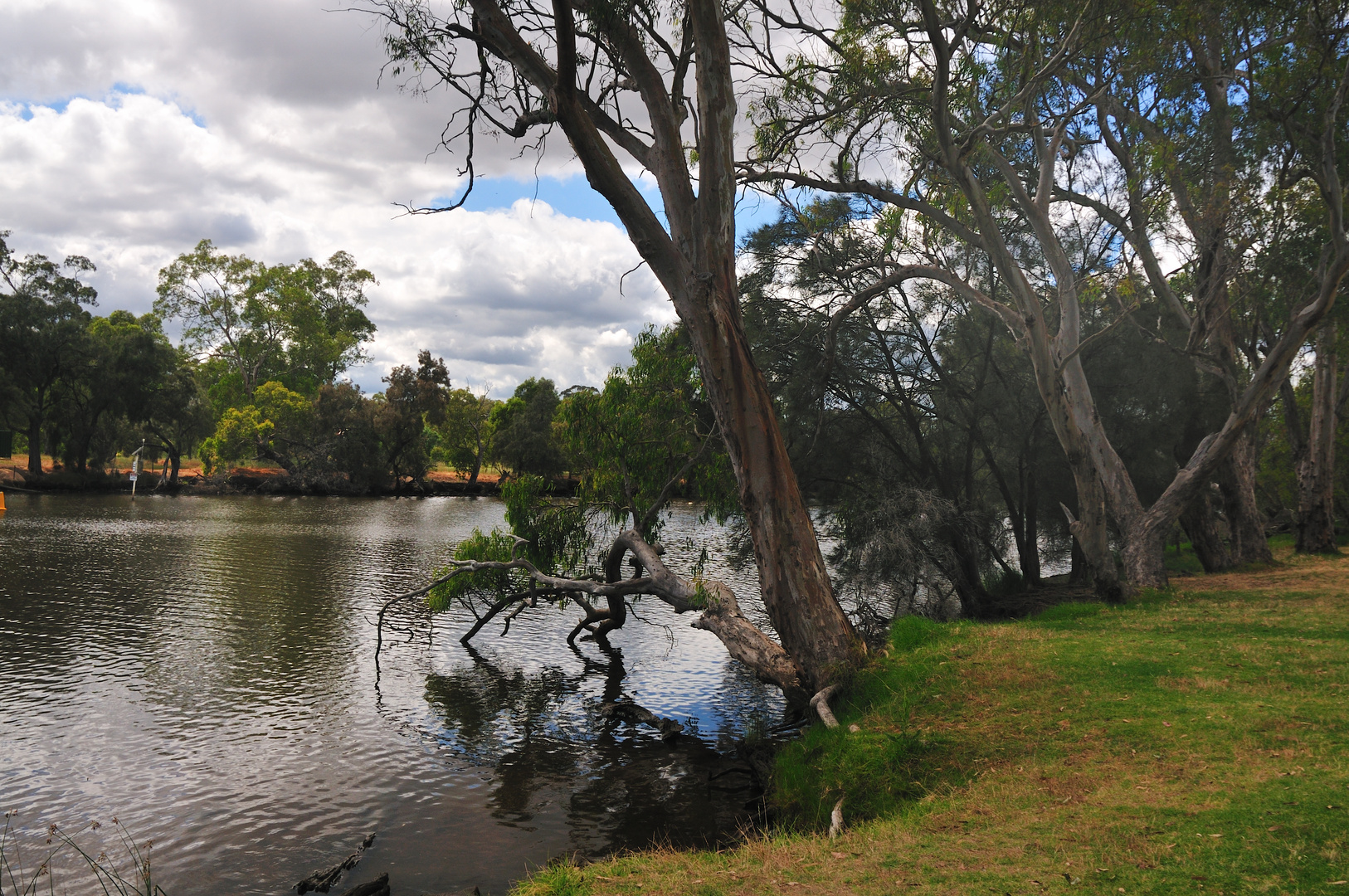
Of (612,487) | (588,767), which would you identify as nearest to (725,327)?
(588,767)

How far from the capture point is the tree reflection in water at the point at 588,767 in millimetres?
9133

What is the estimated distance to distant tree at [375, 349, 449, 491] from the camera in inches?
2437

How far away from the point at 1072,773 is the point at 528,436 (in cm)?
5807

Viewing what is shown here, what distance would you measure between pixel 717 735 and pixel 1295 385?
35307 mm

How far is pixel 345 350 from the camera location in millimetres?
84562

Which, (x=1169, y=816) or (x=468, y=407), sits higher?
(x=468, y=407)

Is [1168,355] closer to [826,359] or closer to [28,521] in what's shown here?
[826,359]

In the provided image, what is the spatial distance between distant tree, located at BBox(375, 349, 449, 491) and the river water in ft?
125

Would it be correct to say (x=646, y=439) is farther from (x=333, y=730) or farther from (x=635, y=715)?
(x=333, y=730)

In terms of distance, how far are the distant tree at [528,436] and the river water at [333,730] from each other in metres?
38.5

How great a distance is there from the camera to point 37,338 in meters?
48.3

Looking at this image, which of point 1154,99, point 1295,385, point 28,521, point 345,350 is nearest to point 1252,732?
point 1154,99

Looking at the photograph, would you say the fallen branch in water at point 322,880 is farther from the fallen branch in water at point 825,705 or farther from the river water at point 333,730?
the fallen branch in water at point 825,705

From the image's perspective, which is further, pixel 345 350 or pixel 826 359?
pixel 345 350
